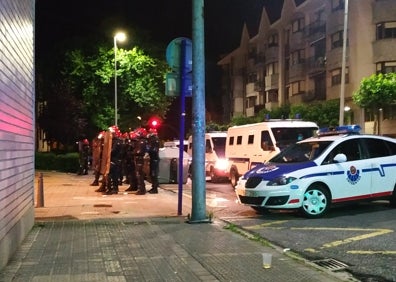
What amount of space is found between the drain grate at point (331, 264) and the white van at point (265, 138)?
30.0ft

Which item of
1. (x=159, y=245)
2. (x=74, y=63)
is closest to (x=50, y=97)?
(x=74, y=63)

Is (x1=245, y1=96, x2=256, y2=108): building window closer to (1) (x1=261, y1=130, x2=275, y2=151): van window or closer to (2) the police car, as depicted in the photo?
(1) (x1=261, y1=130, x2=275, y2=151): van window

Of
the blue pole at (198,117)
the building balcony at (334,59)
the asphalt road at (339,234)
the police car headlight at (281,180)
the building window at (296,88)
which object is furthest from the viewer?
the building window at (296,88)

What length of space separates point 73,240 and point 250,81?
6191cm

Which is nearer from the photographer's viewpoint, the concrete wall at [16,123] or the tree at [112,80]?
the concrete wall at [16,123]

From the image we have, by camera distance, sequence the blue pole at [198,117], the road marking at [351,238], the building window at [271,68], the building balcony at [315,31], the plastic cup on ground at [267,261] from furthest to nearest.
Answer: the building window at [271,68], the building balcony at [315,31], the blue pole at [198,117], the road marking at [351,238], the plastic cup on ground at [267,261]

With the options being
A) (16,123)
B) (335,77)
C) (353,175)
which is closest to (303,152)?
(353,175)

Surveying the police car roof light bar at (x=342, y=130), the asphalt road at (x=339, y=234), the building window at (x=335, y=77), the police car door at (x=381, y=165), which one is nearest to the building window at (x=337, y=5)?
the building window at (x=335, y=77)

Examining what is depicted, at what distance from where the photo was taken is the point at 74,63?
3625 cm

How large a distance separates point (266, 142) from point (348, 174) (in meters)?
5.59

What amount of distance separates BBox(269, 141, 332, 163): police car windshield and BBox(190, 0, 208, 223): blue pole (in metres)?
2.59

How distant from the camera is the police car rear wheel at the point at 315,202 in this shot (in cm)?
1091

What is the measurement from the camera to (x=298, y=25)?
53750 mm

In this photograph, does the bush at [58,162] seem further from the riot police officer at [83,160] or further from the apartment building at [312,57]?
the apartment building at [312,57]
